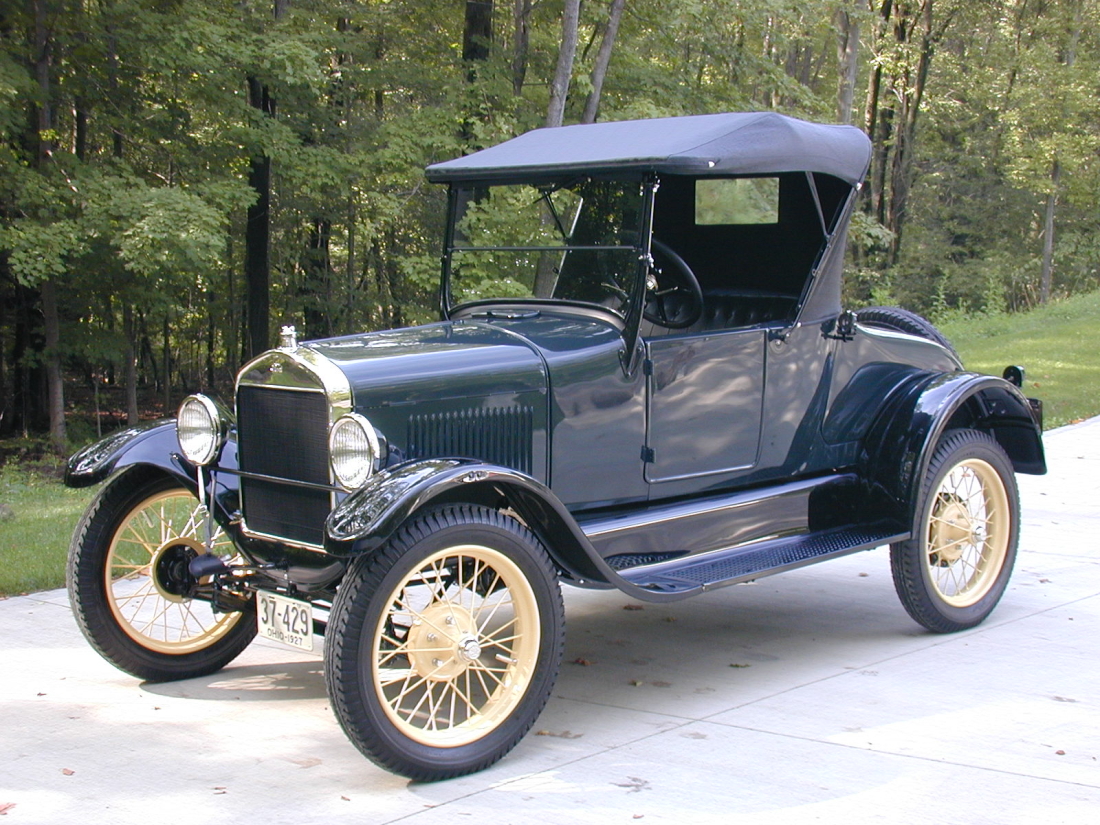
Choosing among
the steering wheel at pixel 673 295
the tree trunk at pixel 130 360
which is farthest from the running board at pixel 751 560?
the tree trunk at pixel 130 360

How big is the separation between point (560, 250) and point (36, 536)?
4.09 metres

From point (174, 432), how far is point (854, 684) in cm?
288

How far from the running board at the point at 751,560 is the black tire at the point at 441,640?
54 centimetres

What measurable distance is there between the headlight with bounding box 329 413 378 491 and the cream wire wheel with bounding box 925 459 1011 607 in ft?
8.87

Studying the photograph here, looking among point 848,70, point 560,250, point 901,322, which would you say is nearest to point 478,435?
point 560,250

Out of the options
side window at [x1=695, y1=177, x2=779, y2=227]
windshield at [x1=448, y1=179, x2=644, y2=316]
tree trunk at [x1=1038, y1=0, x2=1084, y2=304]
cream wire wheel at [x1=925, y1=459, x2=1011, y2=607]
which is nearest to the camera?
windshield at [x1=448, y1=179, x2=644, y2=316]

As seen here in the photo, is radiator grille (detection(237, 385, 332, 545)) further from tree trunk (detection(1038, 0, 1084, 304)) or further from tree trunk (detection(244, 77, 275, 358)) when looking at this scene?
tree trunk (detection(1038, 0, 1084, 304))

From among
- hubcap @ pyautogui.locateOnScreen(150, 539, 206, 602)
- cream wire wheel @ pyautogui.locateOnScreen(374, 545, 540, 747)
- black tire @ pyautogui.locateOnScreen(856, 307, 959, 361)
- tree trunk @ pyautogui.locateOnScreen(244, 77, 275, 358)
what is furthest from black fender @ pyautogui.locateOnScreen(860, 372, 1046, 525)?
tree trunk @ pyautogui.locateOnScreen(244, 77, 275, 358)

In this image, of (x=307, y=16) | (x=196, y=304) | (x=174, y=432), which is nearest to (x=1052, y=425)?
(x=174, y=432)

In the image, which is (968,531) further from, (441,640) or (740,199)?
(441,640)

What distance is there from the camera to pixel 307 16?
16.7m

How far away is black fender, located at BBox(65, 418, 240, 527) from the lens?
4664mm

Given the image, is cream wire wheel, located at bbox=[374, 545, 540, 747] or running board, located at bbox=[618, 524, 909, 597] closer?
cream wire wheel, located at bbox=[374, 545, 540, 747]

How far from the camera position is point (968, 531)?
5516 mm
